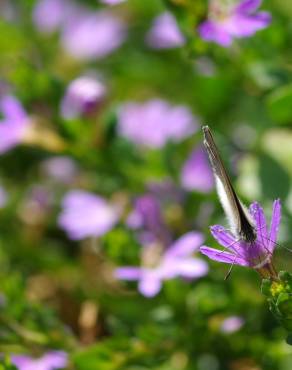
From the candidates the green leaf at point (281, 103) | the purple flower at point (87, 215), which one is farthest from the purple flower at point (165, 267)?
the green leaf at point (281, 103)

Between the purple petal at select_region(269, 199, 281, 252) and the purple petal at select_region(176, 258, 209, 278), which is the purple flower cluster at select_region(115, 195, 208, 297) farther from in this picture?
the purple petal at select_region(269, 199, 281, 252)

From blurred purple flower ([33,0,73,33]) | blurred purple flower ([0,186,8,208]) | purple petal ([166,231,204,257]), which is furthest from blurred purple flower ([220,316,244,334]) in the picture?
blurred purple flower ([33,0,73,33])

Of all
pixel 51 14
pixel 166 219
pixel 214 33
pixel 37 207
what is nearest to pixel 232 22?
pixel 214 33

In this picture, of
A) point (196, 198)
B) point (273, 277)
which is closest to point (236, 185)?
point (196, 198)

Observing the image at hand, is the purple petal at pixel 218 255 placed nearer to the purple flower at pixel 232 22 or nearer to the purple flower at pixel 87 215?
the purple flower at pixel 232 22

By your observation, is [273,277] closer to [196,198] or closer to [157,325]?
[157,325]
